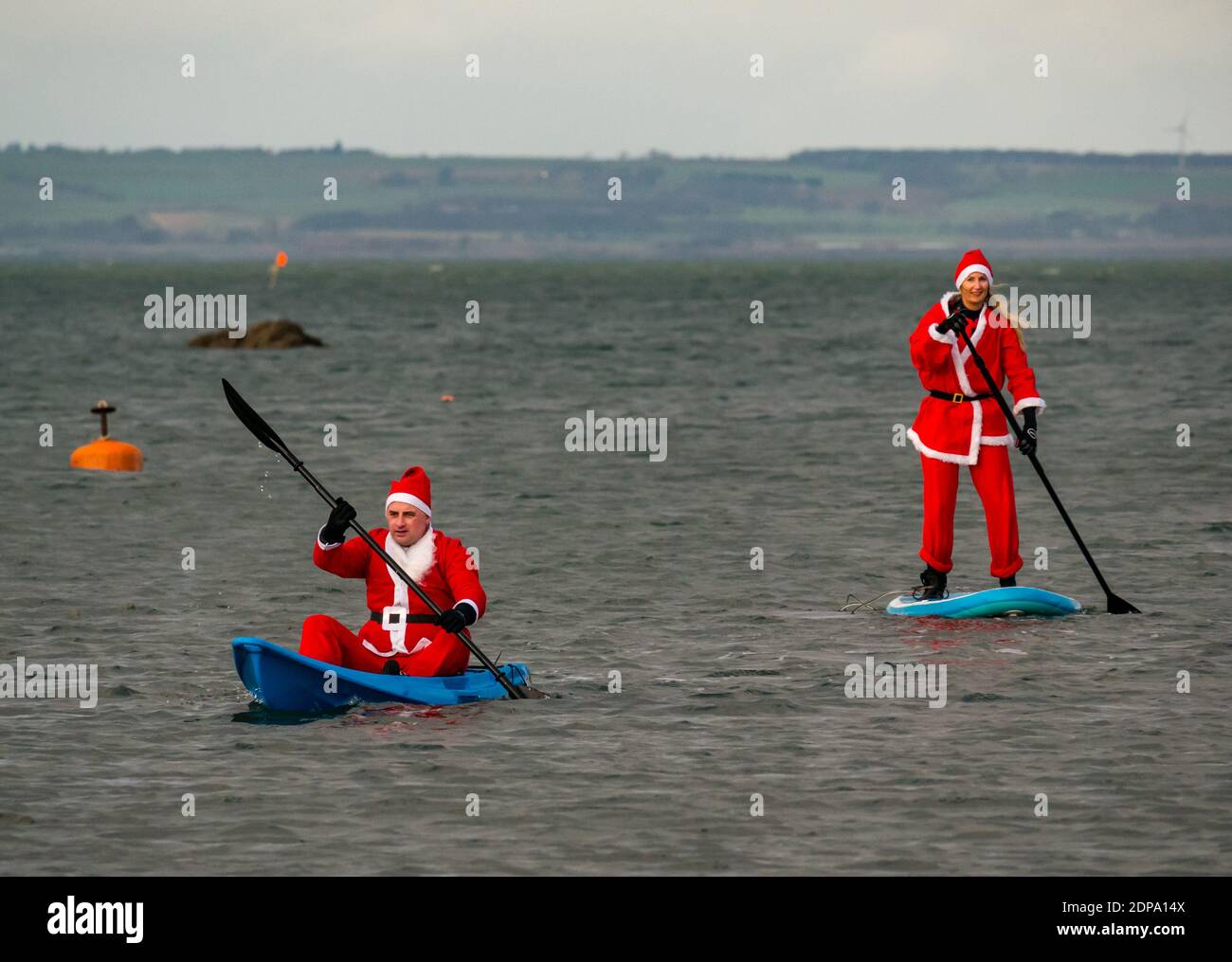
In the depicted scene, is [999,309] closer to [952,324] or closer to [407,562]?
[952,324]

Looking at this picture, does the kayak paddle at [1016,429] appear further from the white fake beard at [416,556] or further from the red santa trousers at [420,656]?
the red santa trousers at [420,656]

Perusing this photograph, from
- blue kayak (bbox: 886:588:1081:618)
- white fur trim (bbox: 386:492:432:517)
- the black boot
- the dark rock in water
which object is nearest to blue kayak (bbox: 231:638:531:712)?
white fur trim (bbox: 386:492:432:517)

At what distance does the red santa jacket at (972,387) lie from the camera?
15.0 m

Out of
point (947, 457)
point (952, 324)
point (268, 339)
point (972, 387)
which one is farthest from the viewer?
point (268, 339)

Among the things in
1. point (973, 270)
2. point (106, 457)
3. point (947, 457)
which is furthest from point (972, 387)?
point (106, 457)

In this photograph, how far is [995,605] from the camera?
15.2 meters

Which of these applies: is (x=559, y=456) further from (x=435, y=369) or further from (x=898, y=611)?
(x=435, y=369)

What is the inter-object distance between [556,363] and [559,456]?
30951 mm

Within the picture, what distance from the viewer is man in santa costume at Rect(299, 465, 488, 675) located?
→ 12430mm

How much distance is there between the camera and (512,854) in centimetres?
954

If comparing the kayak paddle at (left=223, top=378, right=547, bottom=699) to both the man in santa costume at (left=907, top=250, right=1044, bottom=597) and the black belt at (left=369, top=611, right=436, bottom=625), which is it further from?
the man in santa costume at (left=907, top=250, right=1044, bottom=597)

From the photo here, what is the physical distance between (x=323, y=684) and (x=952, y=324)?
530 centimetres
